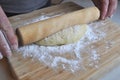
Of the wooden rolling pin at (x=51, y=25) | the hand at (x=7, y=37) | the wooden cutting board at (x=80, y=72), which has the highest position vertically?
the hand at (x=7, y=37)

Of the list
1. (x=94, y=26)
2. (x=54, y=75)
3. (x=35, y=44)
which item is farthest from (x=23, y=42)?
(x=94, y=26)

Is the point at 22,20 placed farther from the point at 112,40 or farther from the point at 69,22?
the point at 112,40

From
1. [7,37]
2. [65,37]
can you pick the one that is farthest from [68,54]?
[7,37]

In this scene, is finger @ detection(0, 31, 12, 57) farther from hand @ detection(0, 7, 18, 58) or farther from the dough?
the dough

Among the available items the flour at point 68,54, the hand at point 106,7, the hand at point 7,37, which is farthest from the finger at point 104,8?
the hand at point 7,37

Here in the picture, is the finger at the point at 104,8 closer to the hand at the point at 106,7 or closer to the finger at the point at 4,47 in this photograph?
the hand at the point at 106,7

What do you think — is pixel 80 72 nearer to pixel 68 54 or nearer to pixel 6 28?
pixel 68 54
